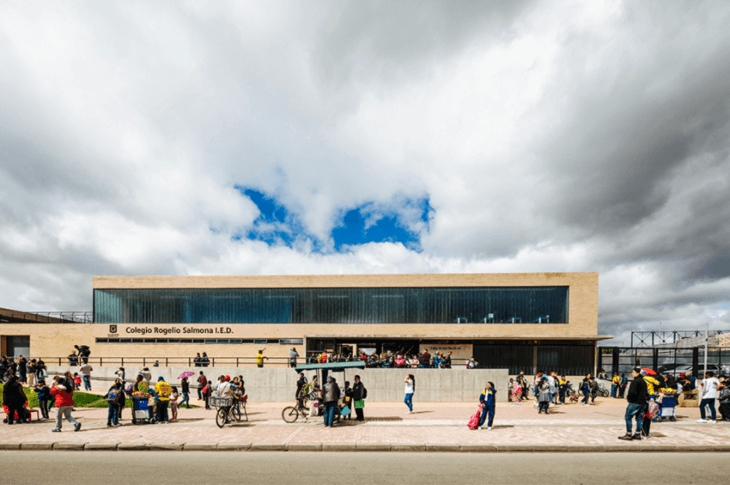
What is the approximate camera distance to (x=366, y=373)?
22094 millimetres

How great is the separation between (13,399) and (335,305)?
20.6m

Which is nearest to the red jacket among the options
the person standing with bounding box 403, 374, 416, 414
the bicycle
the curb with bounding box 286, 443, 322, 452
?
the bicycle

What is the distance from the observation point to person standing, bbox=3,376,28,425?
13.1 m

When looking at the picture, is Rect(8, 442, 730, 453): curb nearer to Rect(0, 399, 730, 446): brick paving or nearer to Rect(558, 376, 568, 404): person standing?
Rect(0, 399, 730, 446): brick paving

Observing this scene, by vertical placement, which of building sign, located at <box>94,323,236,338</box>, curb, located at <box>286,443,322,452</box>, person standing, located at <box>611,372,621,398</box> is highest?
curb, located at <box>286,443,322,452</box>

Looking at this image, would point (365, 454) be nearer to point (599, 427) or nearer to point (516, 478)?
point (516, 478)

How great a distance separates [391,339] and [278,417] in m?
15.1

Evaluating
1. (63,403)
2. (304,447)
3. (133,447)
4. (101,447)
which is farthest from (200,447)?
(63,403)

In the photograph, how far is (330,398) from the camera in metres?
12.7

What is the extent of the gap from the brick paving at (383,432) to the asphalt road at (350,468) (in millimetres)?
947

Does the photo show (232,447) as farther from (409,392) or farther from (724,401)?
(724,401)

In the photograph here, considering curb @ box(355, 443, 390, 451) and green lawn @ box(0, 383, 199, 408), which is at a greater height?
curb @ box(355, 443, 390, 451)

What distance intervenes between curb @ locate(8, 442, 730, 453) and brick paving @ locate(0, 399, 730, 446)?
0.24 meters

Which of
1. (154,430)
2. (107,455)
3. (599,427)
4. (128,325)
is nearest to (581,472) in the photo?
(599,427)
